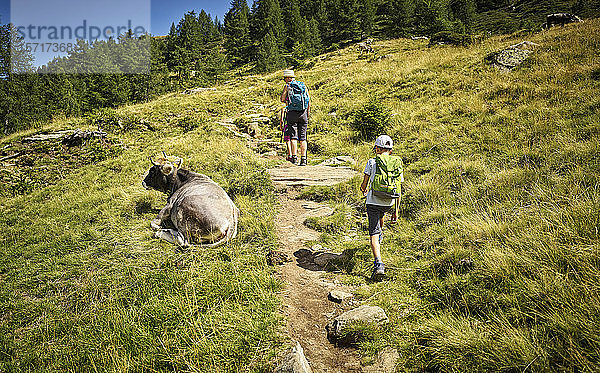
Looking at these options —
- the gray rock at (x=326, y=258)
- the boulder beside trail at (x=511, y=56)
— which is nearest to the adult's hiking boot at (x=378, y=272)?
the gray rock at (x=326, y=258)

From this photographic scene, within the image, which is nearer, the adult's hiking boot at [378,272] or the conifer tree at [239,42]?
the adult's hiking boot at [378,272]

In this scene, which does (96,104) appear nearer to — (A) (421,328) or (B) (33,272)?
(B) (33,272)

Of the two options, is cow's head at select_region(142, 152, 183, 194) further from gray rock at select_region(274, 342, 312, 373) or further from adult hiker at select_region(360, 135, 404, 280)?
gray rock at select_region(274, 342, 312, 373)

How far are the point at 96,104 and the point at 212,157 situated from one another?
49.8 m

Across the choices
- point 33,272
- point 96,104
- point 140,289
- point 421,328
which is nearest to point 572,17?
point 421,328

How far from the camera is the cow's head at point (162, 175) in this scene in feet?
25.3

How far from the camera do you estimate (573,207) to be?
3.79 m

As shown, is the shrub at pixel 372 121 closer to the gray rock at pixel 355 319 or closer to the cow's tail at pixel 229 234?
the cow's tail at pixel 229 234

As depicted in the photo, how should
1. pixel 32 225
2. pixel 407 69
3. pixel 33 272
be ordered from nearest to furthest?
pixel 33 272
pixel 32 225
pixel 407 69

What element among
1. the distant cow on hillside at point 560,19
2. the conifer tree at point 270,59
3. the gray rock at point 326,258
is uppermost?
the conifer tree at point 270,59

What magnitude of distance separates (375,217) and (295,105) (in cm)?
526

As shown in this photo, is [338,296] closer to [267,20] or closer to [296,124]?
[296,124]

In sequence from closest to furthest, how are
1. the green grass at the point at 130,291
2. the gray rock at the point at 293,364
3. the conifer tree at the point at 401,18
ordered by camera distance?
1. the gray rock at the point at 293,364
2. the green grass at the point at 130,291
3. the conifer tree at the point at 401,18

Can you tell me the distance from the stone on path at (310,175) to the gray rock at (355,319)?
Result: 524 cm
